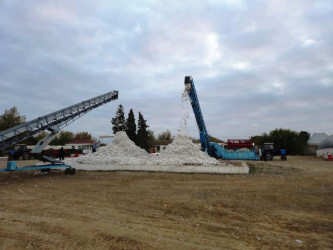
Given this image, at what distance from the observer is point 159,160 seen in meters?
18.5

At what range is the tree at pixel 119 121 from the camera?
4844cm

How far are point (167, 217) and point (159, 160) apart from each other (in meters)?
11.9

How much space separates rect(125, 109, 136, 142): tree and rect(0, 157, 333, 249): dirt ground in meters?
34.7

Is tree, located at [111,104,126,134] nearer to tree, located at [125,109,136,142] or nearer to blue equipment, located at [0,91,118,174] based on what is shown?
tree, located at [125,109,136,142]

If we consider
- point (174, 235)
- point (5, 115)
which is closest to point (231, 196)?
point (174, 235)

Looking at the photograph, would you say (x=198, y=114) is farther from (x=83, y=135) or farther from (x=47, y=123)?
(x=83, y=135)

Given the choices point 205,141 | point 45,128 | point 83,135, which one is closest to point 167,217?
point 45,128

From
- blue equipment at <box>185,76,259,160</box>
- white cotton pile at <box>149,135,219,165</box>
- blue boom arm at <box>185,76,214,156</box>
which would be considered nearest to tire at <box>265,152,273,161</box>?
blue equipment at <box>185,76,259,160</box>

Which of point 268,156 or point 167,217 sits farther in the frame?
point 268,156

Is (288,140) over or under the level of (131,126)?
under

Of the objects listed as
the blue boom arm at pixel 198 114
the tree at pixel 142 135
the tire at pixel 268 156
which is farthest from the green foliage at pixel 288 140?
the blue boom arm at pixel 198 114

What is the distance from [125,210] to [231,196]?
4144 millimetres

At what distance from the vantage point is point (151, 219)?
638cm

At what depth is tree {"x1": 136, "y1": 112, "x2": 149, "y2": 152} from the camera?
44.2 metres
